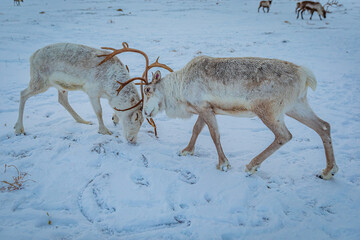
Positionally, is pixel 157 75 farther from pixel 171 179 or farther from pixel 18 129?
pixel 18 129

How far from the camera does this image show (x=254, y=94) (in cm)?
313

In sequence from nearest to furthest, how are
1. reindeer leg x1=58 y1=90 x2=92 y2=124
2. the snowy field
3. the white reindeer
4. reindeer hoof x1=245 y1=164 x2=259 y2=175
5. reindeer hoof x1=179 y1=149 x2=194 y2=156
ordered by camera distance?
the snowy field
the white reindeer
reindeer hoof x1=245 y1=164 x2=259 y2=175
reindeer hoof x1=179 y1=149 x2=194 y2=156
reindeer leg x1=58 y1=90 x2=92 y2=124

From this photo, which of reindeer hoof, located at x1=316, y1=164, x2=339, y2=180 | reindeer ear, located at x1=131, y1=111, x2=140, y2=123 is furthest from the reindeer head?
reindeer hoof, located at x1=316, y1=164, x2=339, y2=180

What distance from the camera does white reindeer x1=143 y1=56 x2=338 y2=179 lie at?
309cm

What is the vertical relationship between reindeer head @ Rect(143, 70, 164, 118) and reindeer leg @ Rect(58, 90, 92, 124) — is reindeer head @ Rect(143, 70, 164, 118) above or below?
above

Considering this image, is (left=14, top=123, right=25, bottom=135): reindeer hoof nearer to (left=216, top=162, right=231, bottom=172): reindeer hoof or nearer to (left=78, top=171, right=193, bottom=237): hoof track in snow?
(left=78, top=171, right=193, bottom=237): hoof track in snow

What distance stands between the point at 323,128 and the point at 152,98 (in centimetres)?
240

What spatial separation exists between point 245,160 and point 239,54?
18.9 ft

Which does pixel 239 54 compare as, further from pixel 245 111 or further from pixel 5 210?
pixel 5 210

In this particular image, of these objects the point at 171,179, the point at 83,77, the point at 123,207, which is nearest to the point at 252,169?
the point at 171,179

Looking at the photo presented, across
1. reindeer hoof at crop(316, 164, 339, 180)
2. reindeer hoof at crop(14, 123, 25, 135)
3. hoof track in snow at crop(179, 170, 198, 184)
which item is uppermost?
reindeer hoof at crop(14, 123, 25, 135)

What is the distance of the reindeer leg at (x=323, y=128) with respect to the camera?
325 centimetres

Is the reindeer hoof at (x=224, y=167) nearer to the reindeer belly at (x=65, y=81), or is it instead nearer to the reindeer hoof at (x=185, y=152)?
the reindeer hoof at (x=185, y=152)

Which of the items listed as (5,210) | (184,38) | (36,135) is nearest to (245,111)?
(5,210)
